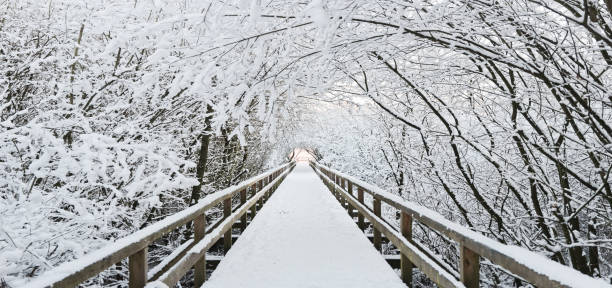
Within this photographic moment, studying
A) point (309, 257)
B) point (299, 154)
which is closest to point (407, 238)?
point (309, 257)

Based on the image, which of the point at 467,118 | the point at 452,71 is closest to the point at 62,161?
the point at 452,71

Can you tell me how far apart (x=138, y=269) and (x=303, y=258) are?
2992 mm

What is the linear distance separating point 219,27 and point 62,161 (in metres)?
2.21

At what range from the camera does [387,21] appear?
3.41 metres

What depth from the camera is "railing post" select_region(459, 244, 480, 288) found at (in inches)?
119

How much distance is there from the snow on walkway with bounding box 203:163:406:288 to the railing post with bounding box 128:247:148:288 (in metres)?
1.62

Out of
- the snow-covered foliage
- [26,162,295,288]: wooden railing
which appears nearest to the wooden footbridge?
[26,162,295,288]: wooden railing

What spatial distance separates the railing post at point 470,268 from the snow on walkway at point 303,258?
5.00 feet

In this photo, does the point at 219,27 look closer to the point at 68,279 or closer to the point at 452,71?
the point at 68,279

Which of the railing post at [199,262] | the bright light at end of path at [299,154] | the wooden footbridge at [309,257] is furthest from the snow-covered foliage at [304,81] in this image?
the bright light at end of path at [299,154]

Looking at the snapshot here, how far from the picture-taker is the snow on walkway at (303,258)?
4582 millimetres

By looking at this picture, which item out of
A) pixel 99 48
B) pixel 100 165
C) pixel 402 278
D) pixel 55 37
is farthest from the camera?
pixel 99 48

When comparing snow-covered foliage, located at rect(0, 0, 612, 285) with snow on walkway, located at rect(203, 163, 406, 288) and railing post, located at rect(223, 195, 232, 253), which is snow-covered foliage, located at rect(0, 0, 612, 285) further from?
snow on walkway, located at rect(203, 163, 406, 288)

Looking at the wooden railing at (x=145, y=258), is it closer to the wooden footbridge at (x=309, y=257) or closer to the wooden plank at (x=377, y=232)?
the wooden footbridge at (x=309, y=257)
